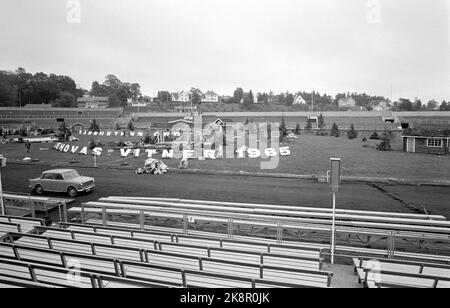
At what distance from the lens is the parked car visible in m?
15.6

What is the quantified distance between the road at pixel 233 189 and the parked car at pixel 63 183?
477 mm

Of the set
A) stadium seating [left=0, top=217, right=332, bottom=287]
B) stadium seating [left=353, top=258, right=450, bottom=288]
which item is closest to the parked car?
stadium seating [left=0, top=217, right=332, bottom=287]

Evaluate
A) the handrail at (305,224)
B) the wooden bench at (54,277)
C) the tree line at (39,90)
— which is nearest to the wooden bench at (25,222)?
the handrail at (305,224)

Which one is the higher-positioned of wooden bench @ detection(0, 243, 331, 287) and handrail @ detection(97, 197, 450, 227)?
wooden bench @ detection(0, 243, 331, 287)

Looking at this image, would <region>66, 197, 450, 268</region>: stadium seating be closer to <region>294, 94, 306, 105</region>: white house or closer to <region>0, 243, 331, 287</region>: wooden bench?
<region>0, 243, 331, 287</region>: wooden bench

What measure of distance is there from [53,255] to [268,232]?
20.5 ft

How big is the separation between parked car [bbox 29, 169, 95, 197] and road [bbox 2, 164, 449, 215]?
18.8 inches

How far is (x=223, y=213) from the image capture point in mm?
10141

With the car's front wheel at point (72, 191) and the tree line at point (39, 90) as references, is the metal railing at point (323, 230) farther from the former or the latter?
the tree line at point (39, 90)

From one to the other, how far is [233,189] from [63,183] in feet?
28.9
